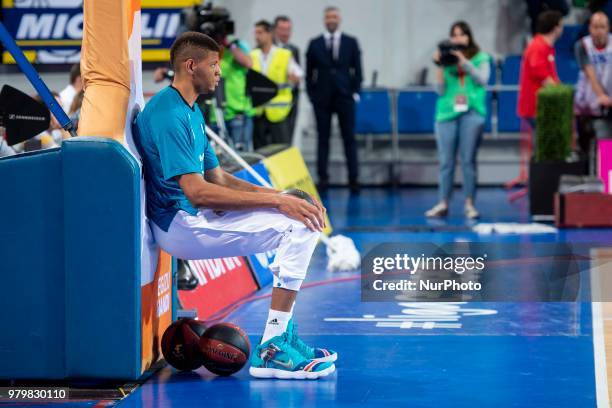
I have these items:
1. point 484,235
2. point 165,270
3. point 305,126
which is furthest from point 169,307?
point 305,126

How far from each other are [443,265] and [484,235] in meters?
2.84

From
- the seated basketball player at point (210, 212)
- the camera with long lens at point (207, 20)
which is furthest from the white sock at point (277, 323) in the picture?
the camera with long lens at point (207, 20)

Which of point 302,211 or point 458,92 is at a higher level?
point 458,92

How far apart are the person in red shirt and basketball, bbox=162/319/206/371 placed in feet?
27.1

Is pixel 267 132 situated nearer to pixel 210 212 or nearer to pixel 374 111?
pixel 374 111

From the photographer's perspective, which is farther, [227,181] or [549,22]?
[549,22]

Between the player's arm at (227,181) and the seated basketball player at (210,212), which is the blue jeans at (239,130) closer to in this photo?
the player's arm at (227,181)

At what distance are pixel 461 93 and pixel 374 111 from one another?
199 inches

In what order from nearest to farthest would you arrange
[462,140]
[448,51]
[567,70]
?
[448,51]
[462,140]
[567,70]

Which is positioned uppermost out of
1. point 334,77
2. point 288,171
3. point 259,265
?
point 334,77

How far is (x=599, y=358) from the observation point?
6324 mm

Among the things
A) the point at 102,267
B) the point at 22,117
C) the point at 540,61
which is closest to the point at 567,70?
the point at 540,61

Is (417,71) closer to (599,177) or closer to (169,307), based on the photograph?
(599,177)

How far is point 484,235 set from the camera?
460 inches
